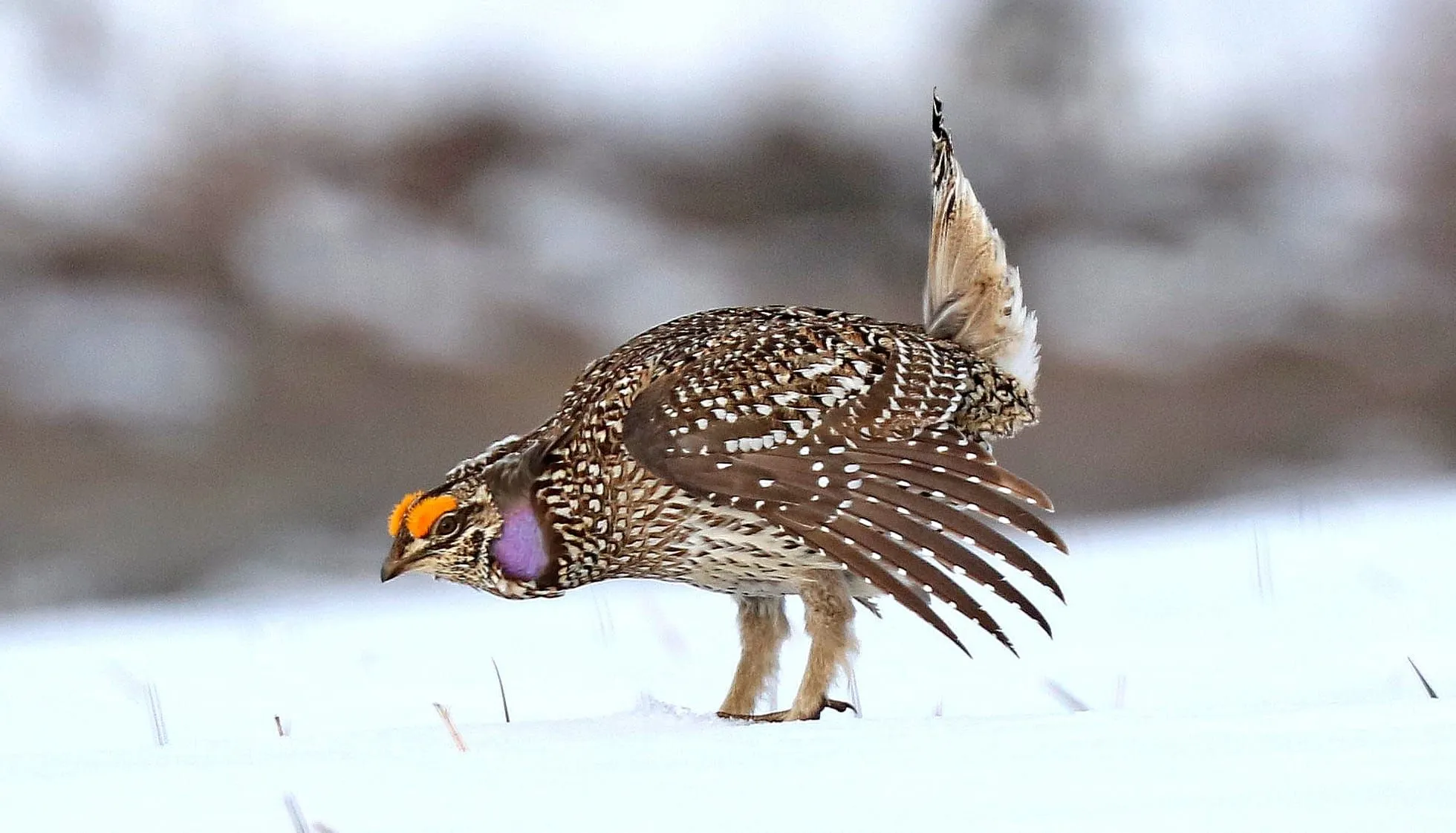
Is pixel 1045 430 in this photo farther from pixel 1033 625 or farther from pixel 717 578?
pixel 717 578

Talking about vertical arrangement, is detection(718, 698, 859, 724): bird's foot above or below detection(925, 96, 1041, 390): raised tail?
below

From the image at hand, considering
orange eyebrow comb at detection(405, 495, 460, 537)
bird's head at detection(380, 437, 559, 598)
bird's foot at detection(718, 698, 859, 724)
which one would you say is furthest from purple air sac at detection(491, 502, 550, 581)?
bird's foot at detection(718, 698, 859, 724)

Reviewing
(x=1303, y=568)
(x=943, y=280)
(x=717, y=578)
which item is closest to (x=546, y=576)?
(x=717, y=578)

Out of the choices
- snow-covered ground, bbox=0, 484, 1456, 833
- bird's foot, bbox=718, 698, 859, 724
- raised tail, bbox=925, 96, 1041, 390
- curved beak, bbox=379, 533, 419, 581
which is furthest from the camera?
raised tail, bbox=925, 96, 1041, 390

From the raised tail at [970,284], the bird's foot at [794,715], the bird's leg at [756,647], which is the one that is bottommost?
the bird's foot at [794,715]

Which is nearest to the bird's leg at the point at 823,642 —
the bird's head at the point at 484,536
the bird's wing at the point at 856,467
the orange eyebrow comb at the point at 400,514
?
the bird's wing at the point at 856,467

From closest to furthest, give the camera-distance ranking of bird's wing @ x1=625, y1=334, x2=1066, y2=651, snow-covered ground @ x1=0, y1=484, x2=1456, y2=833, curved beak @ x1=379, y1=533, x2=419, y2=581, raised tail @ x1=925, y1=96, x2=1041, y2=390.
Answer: snow-covered ground @ x1=0, y1=484, x2=1456, y2=833, bird's wing @ x1=625, y1=334, x2=1066, y2=651, curved beak @ x1=379, y1=533, x2=419, y2=581, raised tail @ x1=925, y1=96, x2=1041, y2=390

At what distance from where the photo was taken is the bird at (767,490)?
2998 millimetres

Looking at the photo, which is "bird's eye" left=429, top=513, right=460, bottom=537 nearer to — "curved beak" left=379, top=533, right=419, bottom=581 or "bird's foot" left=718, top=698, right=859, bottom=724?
"curved beak" left=379, top=533, right=419, bottom=581

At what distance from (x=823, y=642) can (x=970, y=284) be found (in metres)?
1.08

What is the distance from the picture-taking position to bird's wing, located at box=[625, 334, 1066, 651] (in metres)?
2.94

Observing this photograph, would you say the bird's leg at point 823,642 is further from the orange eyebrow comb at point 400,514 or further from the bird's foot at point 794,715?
the orange eyebrow comb at point 400,514

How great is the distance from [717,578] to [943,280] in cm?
104

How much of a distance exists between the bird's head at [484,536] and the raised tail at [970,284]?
111 cm
